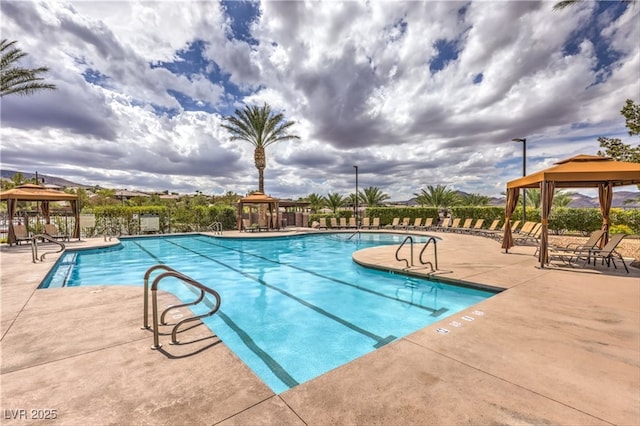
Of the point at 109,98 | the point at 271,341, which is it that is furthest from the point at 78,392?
the point at 109,98

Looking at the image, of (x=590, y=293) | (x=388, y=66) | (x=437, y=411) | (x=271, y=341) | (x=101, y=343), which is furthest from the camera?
(x=388, y=66)

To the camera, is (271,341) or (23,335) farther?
(271,341)

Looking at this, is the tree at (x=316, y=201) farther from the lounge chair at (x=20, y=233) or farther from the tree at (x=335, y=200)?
the lounge chair at (x=20, y=233)

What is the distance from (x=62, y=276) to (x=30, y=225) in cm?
1196

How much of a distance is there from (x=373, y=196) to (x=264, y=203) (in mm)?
12888

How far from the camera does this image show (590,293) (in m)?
5.31

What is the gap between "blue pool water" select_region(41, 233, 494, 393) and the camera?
4.42 m

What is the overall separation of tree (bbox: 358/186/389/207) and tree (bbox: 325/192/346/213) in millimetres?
2391

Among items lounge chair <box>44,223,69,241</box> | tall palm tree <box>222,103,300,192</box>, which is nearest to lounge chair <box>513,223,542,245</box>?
tall palm tree <box>222,103,300,192</box>

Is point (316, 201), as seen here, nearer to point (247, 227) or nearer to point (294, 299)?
point (247, 227)

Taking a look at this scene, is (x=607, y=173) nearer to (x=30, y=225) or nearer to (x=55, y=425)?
(x=55, y=425)

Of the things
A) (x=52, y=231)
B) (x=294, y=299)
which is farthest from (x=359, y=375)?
(x=52, y=231)

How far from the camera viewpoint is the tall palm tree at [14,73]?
1276 cm

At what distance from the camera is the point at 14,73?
41.9ft
